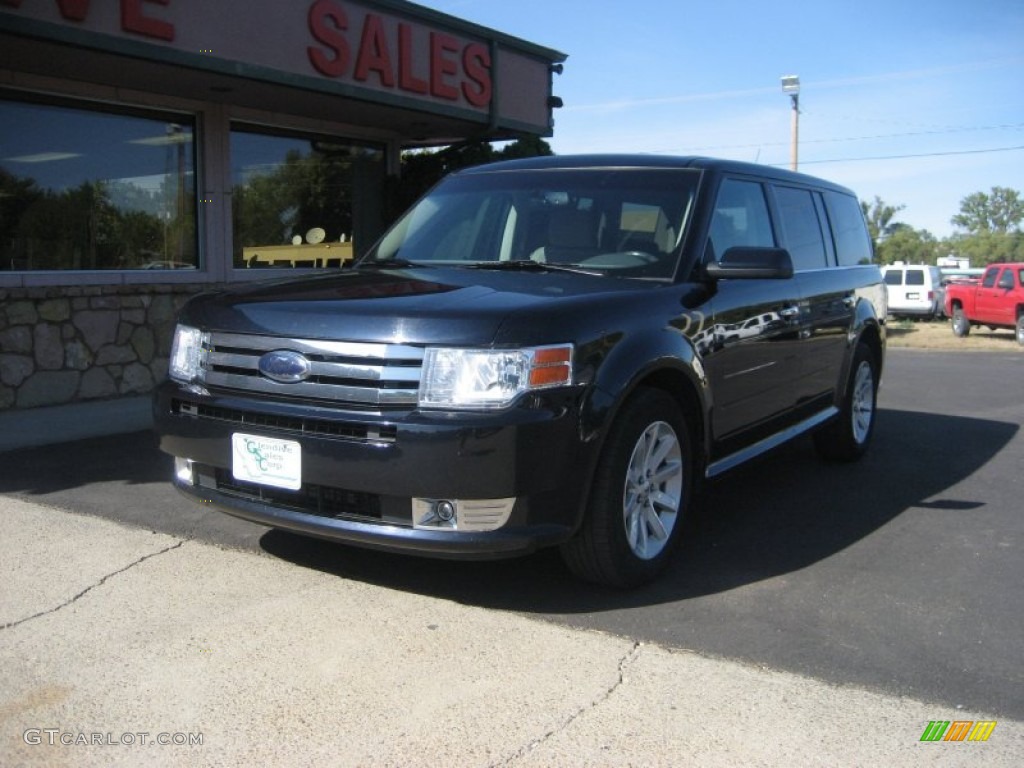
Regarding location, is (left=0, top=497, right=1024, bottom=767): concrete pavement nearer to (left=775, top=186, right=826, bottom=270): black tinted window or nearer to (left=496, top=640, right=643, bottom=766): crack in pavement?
(left=496, top=640, right=643, bottom=766): crack in pavement

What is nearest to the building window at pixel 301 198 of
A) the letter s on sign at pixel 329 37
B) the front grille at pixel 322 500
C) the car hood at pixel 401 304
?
the letter s on sign at pixel 329 37

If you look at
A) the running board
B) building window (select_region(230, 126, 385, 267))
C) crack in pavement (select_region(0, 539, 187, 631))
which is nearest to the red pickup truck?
building window (select_region(230, 126, 385, 267))

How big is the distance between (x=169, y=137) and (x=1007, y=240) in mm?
139411

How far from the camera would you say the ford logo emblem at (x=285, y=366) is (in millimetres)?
3650

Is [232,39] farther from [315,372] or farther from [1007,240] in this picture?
[1007,240]

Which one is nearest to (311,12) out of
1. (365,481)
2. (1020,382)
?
(365,481)

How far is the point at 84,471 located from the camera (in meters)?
6.16

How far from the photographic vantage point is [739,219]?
5055 millimetres

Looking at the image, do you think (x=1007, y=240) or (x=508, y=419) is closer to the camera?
(x=508, y=419)

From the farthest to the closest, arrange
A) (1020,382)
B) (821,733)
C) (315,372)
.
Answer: (1020,382) → (315,372) → (821,733)

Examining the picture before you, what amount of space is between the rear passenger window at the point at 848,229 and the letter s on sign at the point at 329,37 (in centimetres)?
518

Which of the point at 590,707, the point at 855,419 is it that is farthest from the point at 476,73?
the point at 590,707

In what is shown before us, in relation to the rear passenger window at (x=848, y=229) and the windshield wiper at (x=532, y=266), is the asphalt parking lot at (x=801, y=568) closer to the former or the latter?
the windshield wiper at (x=532, y=266)

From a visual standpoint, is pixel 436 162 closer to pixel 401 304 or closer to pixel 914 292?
pixel 401 304
